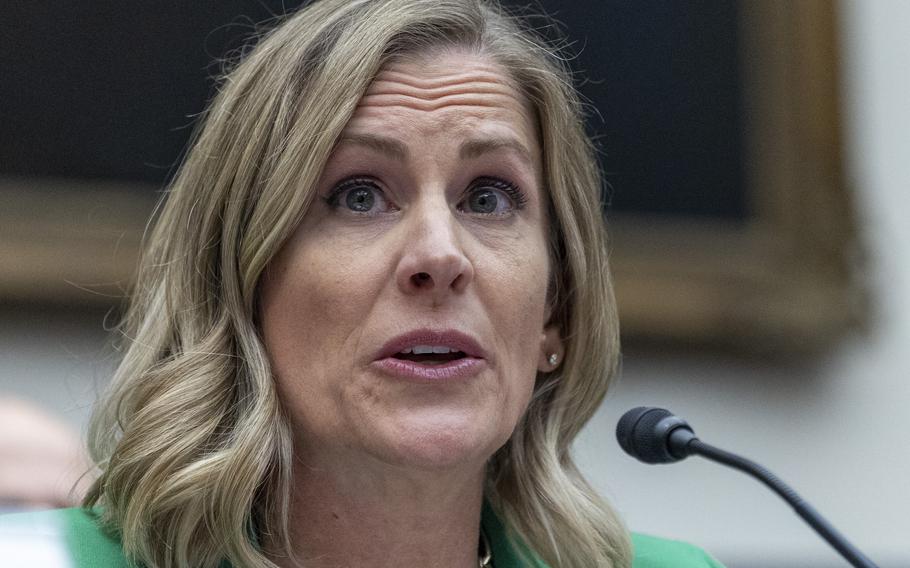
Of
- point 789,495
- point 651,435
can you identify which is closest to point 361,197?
point 651,435

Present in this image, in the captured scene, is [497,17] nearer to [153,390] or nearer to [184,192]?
[184,192]

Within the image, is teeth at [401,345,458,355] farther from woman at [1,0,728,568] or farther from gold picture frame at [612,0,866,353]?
gold picture frame at [612,0,866,353]

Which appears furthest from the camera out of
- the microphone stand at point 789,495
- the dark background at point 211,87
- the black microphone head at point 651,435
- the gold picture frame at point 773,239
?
the gold picture frame at point 773,239

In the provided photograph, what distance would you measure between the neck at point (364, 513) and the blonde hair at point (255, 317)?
64 mm

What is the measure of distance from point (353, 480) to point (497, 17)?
985 millimetres

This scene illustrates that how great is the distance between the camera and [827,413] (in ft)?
16.6

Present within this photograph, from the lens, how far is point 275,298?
2656mm

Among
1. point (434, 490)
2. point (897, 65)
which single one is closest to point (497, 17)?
point (434, 490)

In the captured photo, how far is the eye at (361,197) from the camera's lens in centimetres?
264

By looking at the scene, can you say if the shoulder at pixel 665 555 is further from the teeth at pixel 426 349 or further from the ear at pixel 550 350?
the teeth at pixel 426 349

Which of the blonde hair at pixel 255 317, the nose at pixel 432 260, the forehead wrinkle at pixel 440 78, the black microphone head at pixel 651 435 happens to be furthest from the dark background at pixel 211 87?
the black microphone head at pixel 651 435

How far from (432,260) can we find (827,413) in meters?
2.90

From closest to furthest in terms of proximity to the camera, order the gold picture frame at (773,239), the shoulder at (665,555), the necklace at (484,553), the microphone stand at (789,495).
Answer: the microphone stand at (789,495) < the necklace at (484,553) < the shoulder at (665,555) < the gold picture frame at (773,239)

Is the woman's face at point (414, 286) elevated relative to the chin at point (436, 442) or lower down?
elevated
